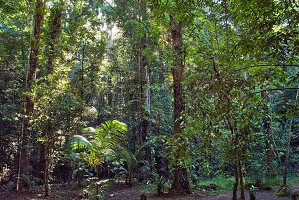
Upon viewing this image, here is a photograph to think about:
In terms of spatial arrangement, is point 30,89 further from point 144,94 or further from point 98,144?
point 144,94

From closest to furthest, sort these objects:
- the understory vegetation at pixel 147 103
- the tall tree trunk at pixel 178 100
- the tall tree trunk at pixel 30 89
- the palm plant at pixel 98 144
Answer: the understory vegetation at pixel 147 103
the palm plant at pixel 98 144
the tall tree trunk at pixel 178 100
the tall tree trunk at pixel 30 89

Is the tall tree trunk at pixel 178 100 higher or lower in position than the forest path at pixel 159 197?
higher

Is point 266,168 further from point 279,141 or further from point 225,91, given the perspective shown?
point 225,91

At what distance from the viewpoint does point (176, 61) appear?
6020mm

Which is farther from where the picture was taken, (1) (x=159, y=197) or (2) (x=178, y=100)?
(2) (x=178, y=100)

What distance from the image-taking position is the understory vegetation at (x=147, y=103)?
10.5ft

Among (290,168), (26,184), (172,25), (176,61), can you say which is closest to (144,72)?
(172,25)

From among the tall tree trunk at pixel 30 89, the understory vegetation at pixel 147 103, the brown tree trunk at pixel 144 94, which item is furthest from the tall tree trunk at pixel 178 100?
the tall tree trunk at pixel 30 89

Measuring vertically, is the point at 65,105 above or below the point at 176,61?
below

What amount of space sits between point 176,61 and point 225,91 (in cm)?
311

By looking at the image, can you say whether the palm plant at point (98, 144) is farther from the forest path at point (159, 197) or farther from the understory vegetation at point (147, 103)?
the forest path at point (159, 197)

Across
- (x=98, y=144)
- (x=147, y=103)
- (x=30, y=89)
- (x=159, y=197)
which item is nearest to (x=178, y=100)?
(x=98, y=144)

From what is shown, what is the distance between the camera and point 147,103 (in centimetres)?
1057

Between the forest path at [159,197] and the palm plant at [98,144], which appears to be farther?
the forest path at [159,197]
